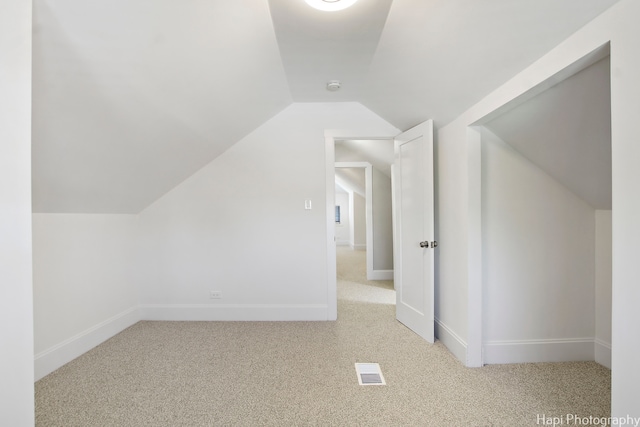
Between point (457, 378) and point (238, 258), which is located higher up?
point (238, 258)

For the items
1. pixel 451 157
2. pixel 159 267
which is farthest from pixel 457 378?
pixel 159 267

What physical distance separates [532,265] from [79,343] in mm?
3572

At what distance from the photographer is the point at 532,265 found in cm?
232

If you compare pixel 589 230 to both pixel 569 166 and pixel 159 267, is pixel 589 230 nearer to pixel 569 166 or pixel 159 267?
pixel 569 166

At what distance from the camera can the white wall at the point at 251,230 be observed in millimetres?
3293

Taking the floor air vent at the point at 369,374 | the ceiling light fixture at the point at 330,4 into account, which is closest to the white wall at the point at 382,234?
the floor air vent at the point at 369,374

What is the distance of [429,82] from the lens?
223cm

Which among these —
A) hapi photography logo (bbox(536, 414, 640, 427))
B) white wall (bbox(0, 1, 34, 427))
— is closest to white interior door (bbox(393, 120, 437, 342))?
hapi photography logo (bbox(536, 414, 640, 427))

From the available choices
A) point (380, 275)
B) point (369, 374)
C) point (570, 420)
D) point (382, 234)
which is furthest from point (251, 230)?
point (570, 420)

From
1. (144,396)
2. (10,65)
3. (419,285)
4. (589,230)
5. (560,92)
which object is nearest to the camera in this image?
(10,65)

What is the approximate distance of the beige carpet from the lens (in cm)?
172

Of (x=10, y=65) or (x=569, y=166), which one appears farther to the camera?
(x=569, y=166)

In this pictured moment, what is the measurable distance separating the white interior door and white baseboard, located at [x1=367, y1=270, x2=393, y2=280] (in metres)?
1.90

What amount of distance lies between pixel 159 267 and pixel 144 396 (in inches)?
64.2
